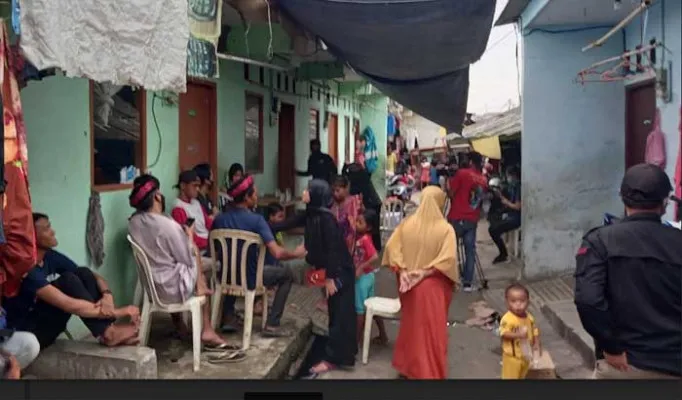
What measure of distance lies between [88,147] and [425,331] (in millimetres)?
1950

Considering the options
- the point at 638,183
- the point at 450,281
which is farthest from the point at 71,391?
the point at 638,183

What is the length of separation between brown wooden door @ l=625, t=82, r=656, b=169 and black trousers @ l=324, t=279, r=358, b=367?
144cm

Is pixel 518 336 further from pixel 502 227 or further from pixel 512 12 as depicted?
pixel 512 12

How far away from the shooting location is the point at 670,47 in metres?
3.32

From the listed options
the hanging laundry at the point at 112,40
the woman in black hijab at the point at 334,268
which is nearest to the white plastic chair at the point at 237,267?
the woman in black hijab at the point at 334,268

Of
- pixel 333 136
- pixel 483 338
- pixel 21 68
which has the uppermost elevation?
pixel 21 68

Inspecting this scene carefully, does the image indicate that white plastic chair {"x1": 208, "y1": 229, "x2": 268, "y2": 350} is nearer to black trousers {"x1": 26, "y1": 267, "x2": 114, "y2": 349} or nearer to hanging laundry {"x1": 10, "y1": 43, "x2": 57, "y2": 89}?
black trousers {"x1": 26, "y1": 267, "x2": 114, "y2": 349}

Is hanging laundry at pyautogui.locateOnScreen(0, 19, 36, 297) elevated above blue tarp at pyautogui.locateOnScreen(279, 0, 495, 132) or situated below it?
below

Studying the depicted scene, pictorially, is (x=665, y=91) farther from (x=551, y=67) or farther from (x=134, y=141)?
(x=134, y=141)

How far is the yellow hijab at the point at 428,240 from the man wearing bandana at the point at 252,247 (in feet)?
1.89

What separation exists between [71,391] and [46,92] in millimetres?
1428

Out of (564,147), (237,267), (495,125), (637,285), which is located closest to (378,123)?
(495,125)

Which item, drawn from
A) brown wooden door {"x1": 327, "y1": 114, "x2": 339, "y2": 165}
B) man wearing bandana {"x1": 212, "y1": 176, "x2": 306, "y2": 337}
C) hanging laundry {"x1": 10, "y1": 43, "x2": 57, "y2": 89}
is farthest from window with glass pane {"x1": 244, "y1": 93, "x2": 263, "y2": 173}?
hanging laundry {"x1": 10, "y1": 43, "x2": 57, "y2": 89}

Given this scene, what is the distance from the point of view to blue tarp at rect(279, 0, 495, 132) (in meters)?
3.60
